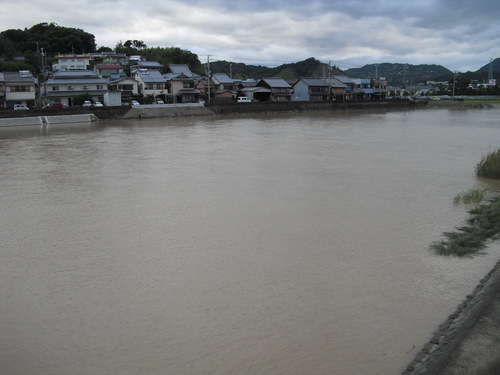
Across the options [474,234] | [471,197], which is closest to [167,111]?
[471,197]

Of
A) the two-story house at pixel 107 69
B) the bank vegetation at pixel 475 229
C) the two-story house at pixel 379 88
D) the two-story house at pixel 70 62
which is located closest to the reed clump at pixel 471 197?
the bank vegetation at pixel 475 229

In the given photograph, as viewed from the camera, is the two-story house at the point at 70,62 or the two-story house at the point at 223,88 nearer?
the two-story house at the point at 223,88

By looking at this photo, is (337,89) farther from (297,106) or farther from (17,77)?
(17,77)

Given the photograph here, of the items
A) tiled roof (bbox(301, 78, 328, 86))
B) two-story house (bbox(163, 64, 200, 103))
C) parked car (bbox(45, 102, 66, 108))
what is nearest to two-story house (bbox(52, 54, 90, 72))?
two-story house (bbox(163, 64, 200, 103))

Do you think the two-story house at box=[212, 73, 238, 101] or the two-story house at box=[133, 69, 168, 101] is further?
the two-story house at box=[212, 73, 238, 101]

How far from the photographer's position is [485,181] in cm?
1045

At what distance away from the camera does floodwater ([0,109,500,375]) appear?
3.95 m

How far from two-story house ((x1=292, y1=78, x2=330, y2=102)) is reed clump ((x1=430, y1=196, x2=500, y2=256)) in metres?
35.8

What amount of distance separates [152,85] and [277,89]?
40.6 feet

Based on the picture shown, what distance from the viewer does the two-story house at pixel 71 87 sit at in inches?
1218

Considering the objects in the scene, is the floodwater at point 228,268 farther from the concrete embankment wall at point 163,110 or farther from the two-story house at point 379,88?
the two-story house at point 379,88

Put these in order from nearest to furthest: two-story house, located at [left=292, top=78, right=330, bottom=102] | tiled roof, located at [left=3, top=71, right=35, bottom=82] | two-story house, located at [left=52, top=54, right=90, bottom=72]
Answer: tiled roof, located at [left=3, top=71, right=35, bottom=82], two-story house, located at [left=292, top=78, right=330, bottom=102], two-story house, located at [left=52, top=54, right=90, bottom=72]

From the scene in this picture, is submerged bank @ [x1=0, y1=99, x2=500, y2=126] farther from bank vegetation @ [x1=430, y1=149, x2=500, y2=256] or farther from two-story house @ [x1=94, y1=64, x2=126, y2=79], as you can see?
bank vegetation @ [x1=430, y1=149, x2=500, y2=256]

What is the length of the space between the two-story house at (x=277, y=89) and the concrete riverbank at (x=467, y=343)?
3794 centimetres
